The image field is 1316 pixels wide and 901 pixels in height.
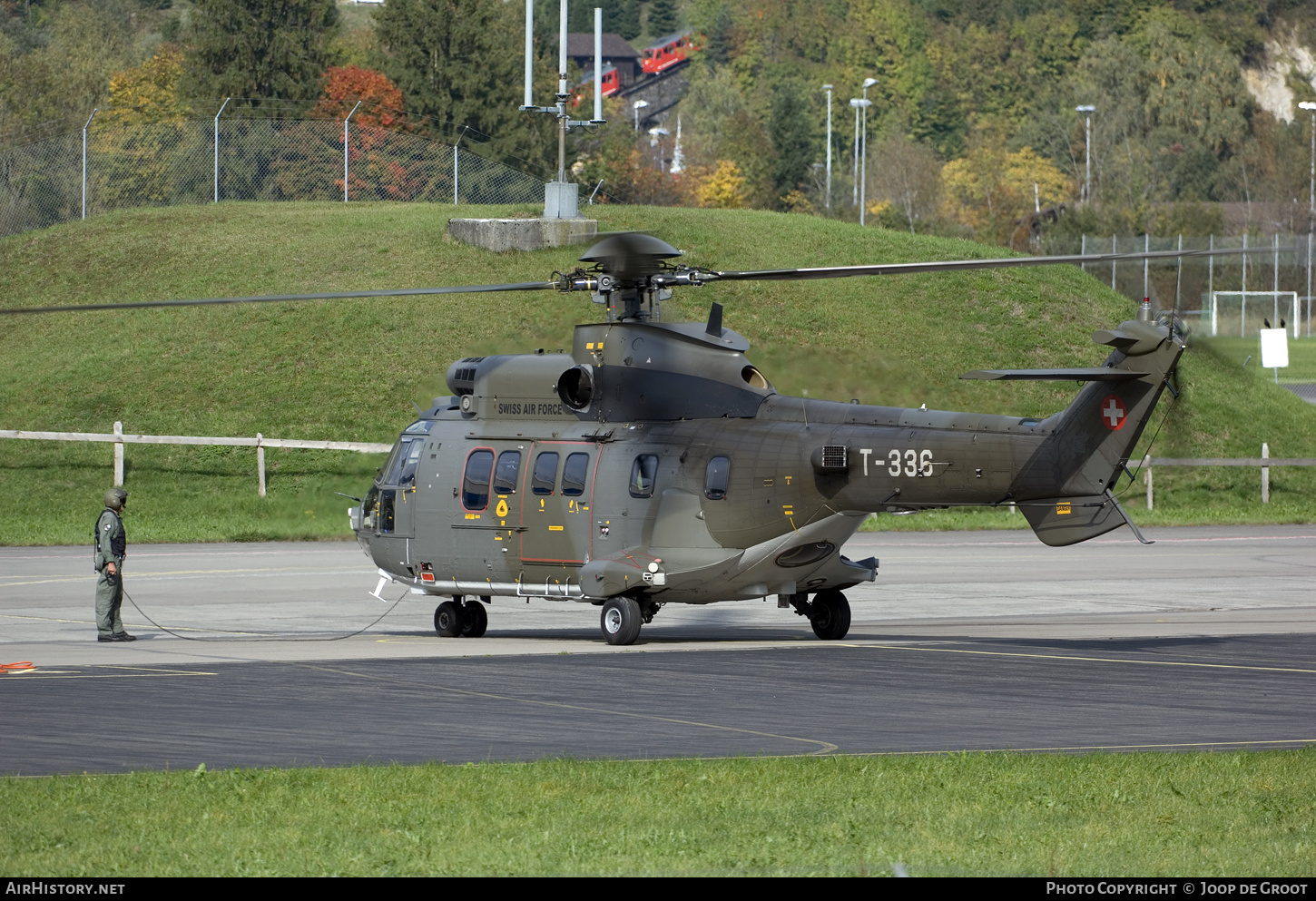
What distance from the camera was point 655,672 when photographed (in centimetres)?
1777

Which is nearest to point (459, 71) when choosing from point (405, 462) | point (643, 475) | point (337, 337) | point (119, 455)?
point (337, 337)

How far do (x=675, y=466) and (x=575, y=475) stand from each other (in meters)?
1.45

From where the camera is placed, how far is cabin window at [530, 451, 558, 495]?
2203 cm

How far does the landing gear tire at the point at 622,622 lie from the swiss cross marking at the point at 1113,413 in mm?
6182

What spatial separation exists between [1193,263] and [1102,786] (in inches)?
3038

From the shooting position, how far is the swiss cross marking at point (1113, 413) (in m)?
18.2

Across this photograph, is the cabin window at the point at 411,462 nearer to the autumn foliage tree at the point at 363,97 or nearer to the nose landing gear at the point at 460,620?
the nose landing gear at the point at 460,620

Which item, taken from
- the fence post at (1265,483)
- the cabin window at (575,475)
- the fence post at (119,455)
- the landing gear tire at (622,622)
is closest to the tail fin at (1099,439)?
the landing gear tire at (622,622)

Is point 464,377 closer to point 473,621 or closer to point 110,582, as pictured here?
point 473,621

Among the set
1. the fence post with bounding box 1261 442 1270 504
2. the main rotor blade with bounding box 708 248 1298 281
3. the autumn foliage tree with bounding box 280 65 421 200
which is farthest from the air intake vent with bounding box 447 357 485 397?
the autumn foliage tree with bounding box 280 65 421 200

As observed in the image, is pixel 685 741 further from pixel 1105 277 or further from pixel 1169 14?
pixel 1169 14

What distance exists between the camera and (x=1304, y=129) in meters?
140

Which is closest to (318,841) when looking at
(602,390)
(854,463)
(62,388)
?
(854,463)

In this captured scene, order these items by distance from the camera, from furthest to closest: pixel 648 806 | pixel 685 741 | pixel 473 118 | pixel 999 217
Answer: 1. pixel 999 217
2. pixel 473 118
3. pixel 685 741
4. pixel 648 806
